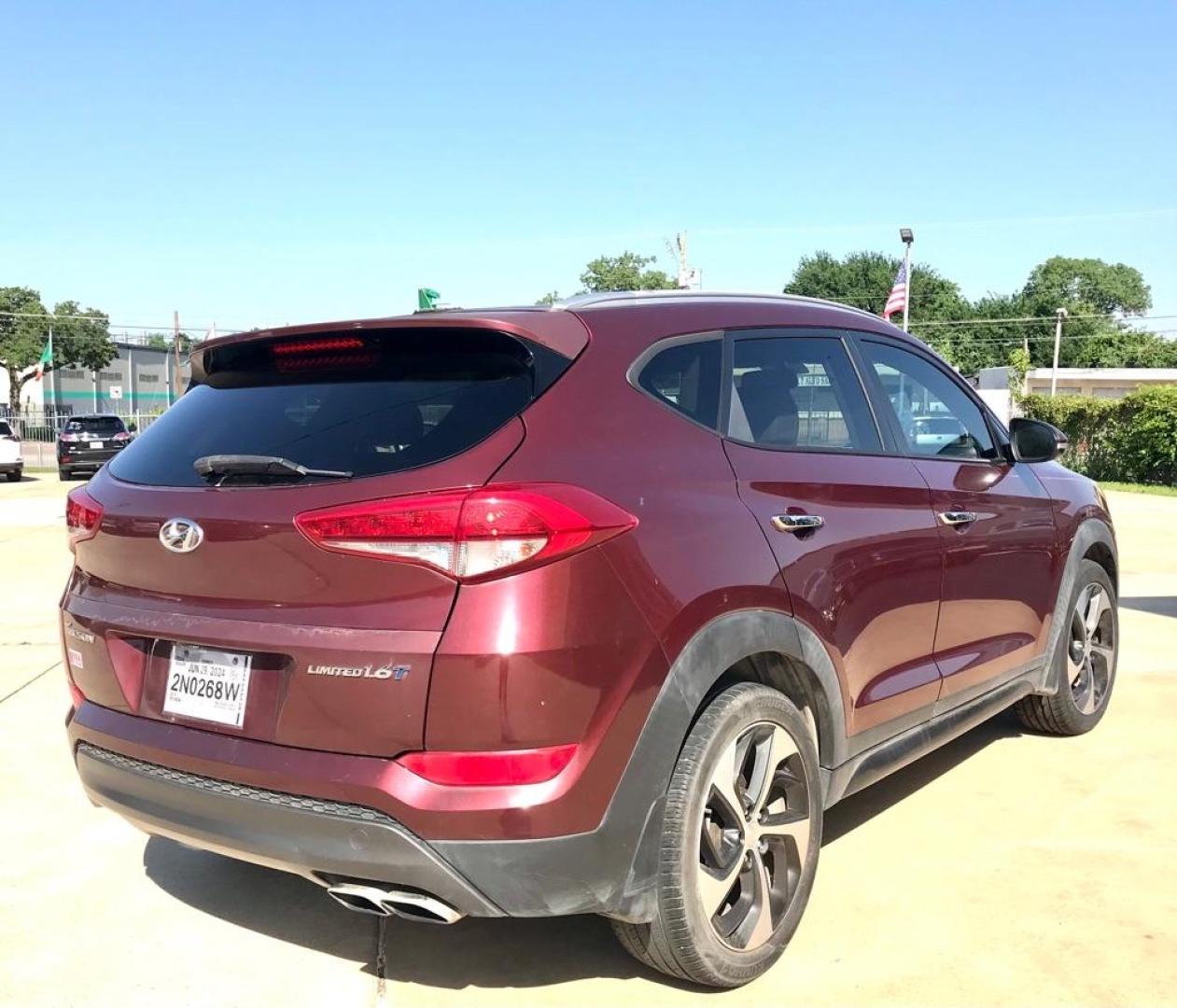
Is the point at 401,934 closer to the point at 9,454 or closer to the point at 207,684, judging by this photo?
the point at 207,684

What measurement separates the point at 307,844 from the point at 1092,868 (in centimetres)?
259

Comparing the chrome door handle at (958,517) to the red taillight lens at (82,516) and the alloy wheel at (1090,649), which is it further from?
the red taillight lens at (82,516)

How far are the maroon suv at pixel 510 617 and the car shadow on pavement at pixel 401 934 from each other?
1.14 ft

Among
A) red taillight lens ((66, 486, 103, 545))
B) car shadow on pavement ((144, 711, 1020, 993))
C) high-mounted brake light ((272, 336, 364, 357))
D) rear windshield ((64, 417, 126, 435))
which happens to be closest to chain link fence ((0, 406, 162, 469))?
rear windshield ((64, 417, 126, 435))

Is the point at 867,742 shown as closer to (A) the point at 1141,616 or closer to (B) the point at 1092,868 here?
(B) the point at 1092,868

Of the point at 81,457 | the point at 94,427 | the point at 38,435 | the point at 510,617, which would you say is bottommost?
the point at 38,435

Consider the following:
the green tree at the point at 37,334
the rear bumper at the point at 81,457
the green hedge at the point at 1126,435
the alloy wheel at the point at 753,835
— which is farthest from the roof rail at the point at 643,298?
the green tree at the point at 37,334

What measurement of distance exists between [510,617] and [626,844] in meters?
0.62

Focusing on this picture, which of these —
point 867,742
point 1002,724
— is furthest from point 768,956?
point 1002,724

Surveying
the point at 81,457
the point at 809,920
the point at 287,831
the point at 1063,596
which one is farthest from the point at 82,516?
the point at 81,457

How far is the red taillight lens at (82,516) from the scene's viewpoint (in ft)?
9.53

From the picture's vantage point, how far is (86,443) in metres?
25.4

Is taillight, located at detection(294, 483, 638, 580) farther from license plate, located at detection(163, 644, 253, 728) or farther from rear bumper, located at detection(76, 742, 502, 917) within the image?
rear bumper, located at detection(76, 742, 502, 917)

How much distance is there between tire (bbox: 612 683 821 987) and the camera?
8.53 ft
